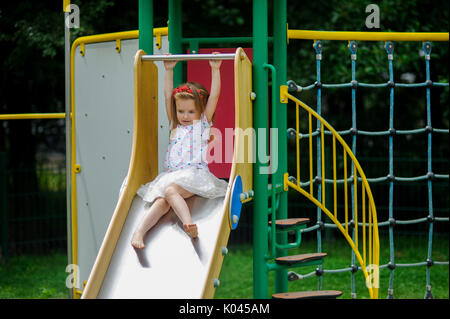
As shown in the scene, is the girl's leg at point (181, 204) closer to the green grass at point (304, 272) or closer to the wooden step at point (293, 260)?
the wooden step at point (293, 260)

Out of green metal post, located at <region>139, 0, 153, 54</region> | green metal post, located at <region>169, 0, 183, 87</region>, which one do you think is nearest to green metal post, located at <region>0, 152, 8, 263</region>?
green metal post, located at <region>169, 0, 183, 87</region>

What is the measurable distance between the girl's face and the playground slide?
0.23m

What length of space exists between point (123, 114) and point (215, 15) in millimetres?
3867

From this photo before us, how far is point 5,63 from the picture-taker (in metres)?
7.45

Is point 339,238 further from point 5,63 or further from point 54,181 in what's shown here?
point 5,63

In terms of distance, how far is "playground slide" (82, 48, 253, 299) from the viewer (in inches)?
128

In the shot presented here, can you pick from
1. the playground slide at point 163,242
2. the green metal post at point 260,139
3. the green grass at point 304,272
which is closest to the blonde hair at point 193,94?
the playground slide at point 163,242

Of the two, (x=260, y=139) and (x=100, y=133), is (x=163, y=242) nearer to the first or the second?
(x=260, y=139)

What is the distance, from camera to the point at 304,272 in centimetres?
736

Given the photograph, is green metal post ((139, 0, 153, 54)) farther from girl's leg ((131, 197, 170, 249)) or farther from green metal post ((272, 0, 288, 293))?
girl's leg ((131, 197, 170, 249))

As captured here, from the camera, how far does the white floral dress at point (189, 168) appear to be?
3602 mm

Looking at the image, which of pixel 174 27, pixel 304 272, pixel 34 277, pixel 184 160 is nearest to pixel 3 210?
pixel 34 277

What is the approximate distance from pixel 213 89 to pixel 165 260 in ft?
3.73
